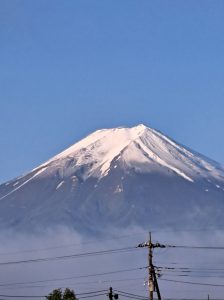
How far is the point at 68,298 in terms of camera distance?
15538cm

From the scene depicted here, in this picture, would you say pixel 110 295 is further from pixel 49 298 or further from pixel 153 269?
pixel 49 298

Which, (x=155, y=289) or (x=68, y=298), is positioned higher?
(x=68, y=298)

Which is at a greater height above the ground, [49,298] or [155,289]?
[49,298]

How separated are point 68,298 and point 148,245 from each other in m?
37.6

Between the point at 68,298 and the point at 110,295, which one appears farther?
the point at 68,298

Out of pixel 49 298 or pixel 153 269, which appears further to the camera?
pixel 49 298

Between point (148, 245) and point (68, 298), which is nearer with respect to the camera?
point (148, 245)

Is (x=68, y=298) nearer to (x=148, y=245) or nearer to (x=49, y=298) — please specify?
(x=49, y=298)

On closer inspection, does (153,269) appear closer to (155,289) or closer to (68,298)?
(155,289)

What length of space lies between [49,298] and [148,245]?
3859 cm

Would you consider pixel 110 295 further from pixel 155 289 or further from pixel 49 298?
pixel 49 298

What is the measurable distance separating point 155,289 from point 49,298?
36.2 metres

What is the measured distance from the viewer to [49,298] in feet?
511

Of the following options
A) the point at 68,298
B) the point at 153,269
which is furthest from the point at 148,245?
the point at 68,298
